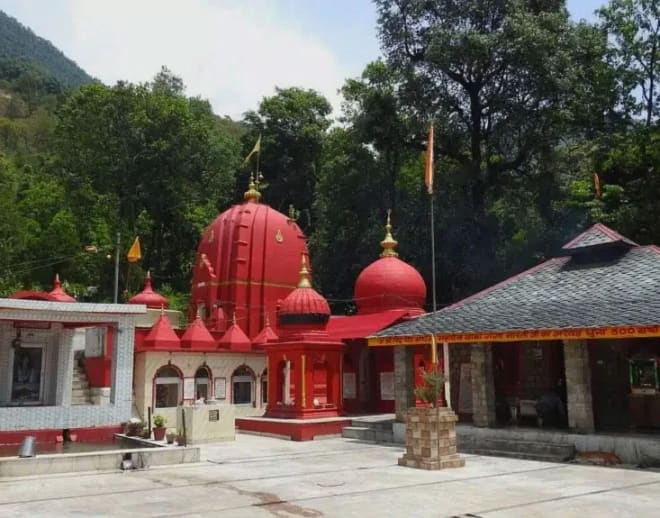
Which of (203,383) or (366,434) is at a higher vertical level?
(203,383)

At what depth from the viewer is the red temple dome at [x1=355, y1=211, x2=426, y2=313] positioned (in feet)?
80.5

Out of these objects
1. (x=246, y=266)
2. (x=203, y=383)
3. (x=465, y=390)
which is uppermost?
(x=246, y=266)

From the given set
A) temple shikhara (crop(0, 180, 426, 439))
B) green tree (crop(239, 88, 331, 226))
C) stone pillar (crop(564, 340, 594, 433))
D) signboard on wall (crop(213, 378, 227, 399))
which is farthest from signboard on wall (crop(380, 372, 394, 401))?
green tree (crop(239, 88, 331, 226))

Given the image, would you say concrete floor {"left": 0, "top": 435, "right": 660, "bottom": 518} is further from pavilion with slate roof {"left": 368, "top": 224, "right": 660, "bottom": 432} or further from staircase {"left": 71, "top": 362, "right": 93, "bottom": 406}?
staircase {"left": 71, "top": 362, "right": 93, "bottom": 406}

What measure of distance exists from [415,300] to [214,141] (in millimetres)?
27344

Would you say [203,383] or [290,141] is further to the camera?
[290,141]

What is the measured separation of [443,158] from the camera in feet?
114

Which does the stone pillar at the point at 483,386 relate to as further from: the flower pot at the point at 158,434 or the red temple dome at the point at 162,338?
the red temple dome at the point at 162,338

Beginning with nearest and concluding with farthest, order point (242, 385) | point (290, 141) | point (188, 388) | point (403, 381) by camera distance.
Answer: point (403, 381) → point (188, 388) → point (242, 385) → point (290, 141)

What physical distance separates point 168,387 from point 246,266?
7375mm

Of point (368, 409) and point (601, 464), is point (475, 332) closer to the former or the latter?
point (601, 464)

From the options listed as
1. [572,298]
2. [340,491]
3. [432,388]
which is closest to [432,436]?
[432,388]

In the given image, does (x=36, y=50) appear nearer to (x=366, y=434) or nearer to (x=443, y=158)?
(x=443, y=158)

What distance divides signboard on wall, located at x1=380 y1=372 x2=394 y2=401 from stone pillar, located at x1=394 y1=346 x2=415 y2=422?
170 inches
